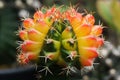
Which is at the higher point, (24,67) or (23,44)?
(23,44)

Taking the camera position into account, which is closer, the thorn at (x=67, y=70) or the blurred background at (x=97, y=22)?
the thorn at (x=67, y=70)

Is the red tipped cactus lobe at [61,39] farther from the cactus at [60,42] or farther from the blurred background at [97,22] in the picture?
the blurred background at [97,22]

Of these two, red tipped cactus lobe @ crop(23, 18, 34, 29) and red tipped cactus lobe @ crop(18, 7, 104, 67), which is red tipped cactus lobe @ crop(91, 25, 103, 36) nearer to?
red tipped cactus lobe @ crop(18, 7, 104, 67)

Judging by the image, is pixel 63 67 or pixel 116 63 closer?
pixel 63 67

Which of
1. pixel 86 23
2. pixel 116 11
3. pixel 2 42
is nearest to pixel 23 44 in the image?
pixel 86 23

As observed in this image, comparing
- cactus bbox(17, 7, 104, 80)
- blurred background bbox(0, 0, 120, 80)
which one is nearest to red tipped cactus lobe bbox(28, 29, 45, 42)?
cactus bbox(17, 7, 104, 80)

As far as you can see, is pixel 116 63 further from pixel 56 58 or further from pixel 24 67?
pixel 56 58

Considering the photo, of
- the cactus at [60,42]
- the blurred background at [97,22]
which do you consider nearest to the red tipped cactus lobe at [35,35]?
the cactus at [60,42]
